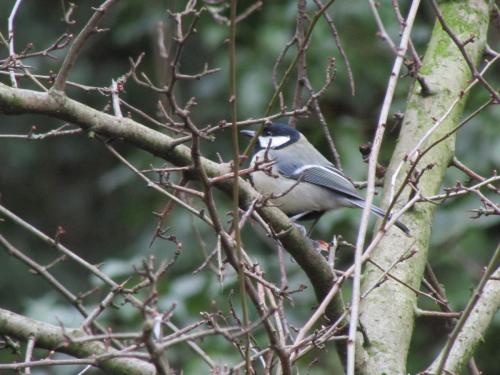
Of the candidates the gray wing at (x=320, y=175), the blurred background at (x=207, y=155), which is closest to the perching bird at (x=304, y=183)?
the gray wing at (x=320, y=175)

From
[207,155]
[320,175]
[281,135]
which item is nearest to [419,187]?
[320,175]

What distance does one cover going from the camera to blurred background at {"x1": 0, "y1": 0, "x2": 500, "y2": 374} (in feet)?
15.1

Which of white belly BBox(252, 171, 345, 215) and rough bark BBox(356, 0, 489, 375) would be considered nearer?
rough bark BBox(356, 0, 489, 375)

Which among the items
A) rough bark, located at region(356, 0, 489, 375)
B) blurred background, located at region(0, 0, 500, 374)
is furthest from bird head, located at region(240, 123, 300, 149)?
rough bark, located at region(356, 0, 489, 375)

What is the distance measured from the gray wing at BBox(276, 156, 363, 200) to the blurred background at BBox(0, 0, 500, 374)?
15.3 inches

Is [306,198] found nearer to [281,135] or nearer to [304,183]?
[304,183]

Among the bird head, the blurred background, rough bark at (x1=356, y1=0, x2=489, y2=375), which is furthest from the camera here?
the blurred background

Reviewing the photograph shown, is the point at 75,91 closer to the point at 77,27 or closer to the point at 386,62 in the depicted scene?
the point at 77,27

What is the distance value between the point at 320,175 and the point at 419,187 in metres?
1.11

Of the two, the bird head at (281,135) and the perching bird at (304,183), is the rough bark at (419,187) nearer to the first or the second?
the perching bird at (304,183)

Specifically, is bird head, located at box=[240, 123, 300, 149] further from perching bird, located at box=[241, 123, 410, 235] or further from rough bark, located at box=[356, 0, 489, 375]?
rough bark, located at box=[356, 0, 489, 375]

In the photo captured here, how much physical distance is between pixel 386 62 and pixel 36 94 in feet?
12.1

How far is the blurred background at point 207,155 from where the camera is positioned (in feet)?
15.1

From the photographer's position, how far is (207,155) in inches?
239
